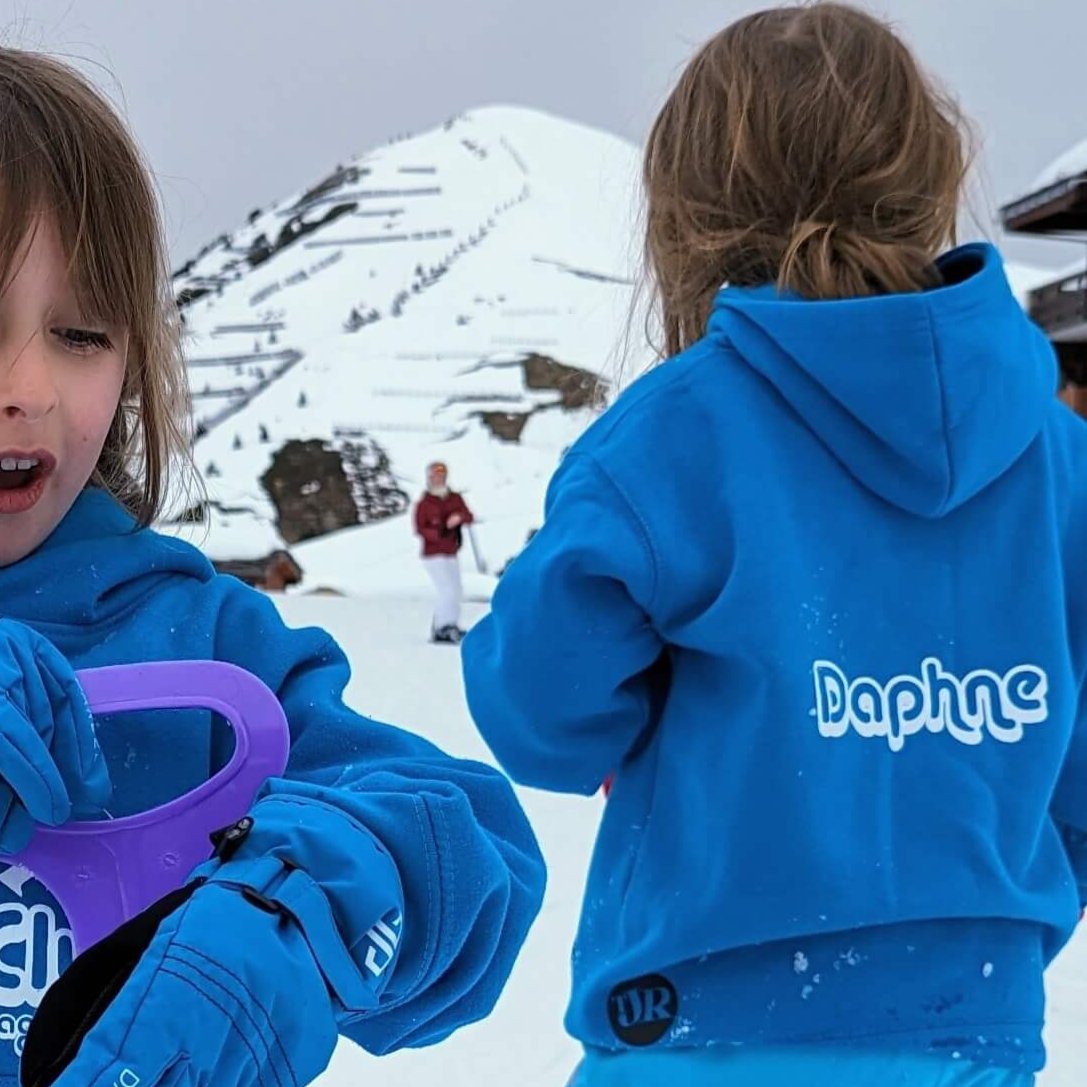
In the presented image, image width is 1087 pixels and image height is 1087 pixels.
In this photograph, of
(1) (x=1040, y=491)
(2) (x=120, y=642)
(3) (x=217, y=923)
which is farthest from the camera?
(1) (x=1040, y=491)

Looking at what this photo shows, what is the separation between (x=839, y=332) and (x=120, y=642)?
2.60ft

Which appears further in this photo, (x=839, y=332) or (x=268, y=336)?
(x=268, y=336)

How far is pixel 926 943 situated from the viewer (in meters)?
1.46

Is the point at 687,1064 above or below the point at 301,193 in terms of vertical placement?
Result: above

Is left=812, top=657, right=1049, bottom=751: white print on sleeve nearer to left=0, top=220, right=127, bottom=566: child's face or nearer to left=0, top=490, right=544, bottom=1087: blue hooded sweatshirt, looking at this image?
left=0, top=490, right=544, bottom=1087: blue hooded sweatshirt

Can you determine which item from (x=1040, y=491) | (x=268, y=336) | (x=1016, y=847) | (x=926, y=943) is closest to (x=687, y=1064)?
(x=926, y=943)

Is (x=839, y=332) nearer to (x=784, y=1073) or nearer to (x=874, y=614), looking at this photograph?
(x=874, y=614)

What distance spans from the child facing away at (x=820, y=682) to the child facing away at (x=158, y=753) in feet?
1.42

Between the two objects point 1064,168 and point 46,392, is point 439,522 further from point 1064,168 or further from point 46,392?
point 46,392

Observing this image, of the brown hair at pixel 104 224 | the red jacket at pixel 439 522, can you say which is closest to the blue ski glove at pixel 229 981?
the brown hair at pixel 104 224

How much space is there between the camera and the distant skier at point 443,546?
980 centimetres

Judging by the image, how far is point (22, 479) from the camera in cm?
111

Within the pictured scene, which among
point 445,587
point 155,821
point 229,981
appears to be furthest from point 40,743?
point 445,587

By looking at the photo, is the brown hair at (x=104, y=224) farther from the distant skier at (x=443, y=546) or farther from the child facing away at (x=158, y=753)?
the distant skier at (x=443, y=546)
